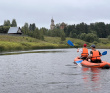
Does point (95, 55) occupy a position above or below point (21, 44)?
below

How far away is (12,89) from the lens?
13.3m

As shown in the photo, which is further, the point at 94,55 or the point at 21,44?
the point at 21,44

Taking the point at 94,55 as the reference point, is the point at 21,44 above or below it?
above

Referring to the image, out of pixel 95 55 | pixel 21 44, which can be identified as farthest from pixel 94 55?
pixel 21 44

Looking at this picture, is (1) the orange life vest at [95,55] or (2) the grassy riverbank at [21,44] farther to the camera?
(2) the grassy riverbank at [21,44]

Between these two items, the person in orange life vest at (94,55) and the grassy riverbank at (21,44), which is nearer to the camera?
the person in orange life vest at (94,55)

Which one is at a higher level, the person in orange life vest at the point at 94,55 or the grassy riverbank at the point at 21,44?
the grassy riverbank at the point at 21,44

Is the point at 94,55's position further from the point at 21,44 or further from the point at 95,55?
the point at 21,44

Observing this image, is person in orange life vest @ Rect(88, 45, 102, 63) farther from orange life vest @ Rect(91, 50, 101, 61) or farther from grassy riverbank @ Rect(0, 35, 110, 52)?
grassy riverbank @ Rect(0, 35, 110, 52)

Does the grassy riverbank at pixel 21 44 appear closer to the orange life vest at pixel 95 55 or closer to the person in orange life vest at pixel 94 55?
the person in orange life vest at pixel 94 55

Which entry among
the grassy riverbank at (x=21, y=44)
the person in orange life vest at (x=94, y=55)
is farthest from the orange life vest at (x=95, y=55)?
the grassy riverbank at (x=21, y=44)

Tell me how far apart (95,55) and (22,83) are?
9019mm

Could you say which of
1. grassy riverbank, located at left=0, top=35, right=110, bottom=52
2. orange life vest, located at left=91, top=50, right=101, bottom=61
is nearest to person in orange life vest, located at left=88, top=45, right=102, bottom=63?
orange life vest, located at left=91, top=50, right=101, bottom=61

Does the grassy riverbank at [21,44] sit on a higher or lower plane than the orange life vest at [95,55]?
higher
